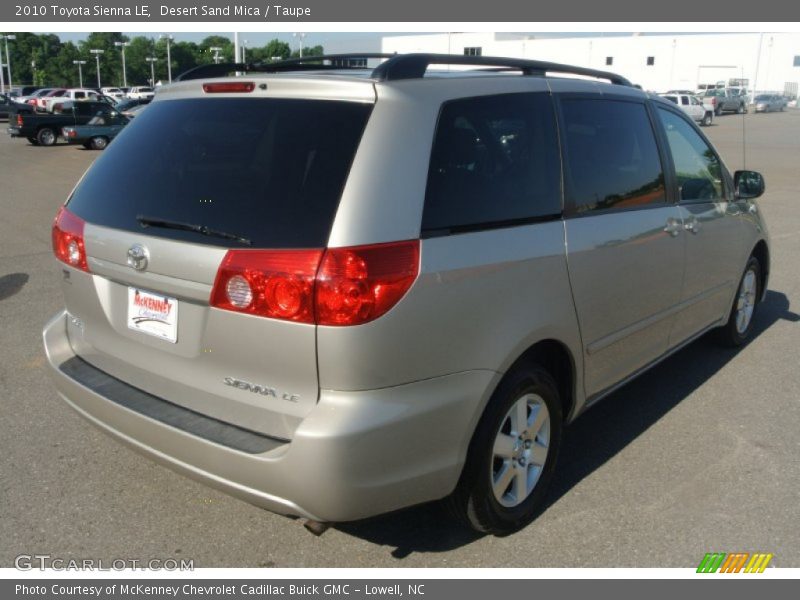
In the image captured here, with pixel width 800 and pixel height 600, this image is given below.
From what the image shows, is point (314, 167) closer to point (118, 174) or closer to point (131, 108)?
point (118, 174)

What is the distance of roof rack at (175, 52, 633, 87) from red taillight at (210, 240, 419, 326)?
2.41ft

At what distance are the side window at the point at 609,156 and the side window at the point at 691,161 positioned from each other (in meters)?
0.30

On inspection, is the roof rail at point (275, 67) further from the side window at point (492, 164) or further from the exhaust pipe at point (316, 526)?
the exhaust pipe at point (316, 526)

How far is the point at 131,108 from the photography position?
33562 mm

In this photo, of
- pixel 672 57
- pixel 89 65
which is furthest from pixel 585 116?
pixel 89 65

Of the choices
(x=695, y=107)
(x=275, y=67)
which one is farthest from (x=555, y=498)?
(x=695, y=107)

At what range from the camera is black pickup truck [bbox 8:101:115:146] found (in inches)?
1038

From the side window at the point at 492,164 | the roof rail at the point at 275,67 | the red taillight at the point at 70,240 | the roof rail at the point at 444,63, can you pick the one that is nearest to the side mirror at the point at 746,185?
the roof rail at the point at 444,63

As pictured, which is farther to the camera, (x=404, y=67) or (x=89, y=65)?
(x=89, y=65)

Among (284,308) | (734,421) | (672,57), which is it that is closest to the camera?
(284,308)

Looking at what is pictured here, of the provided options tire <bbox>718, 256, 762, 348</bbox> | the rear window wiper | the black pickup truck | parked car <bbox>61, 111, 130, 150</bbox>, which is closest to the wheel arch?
the rear window wiper

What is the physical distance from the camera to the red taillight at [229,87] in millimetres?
2939

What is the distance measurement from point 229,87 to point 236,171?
0.46 m

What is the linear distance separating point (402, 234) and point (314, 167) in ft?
1.28
